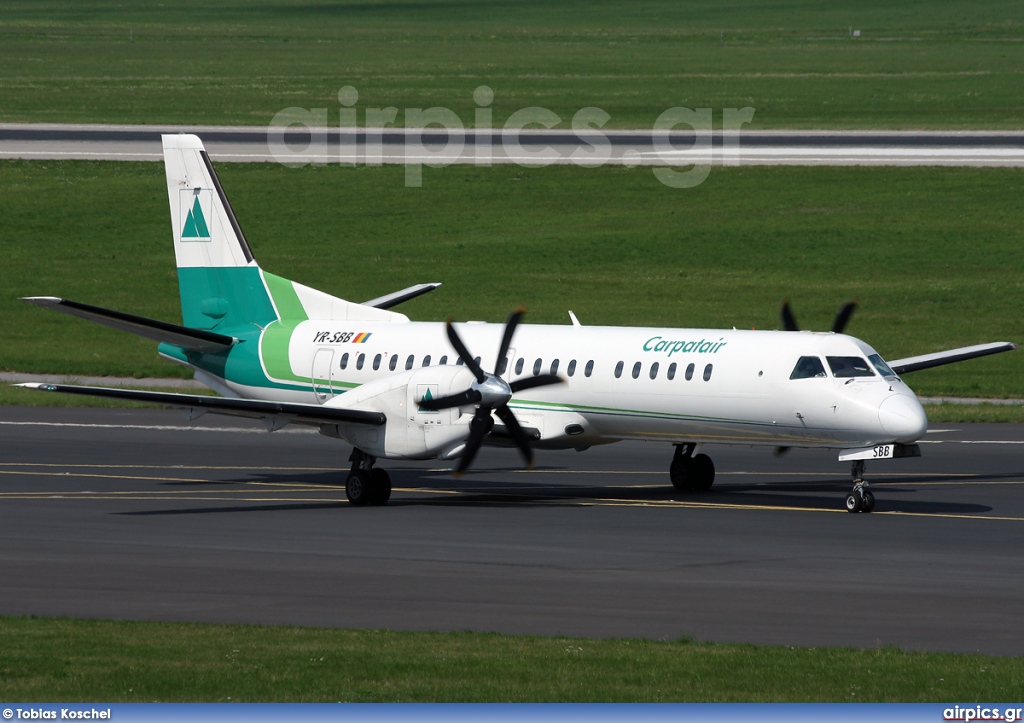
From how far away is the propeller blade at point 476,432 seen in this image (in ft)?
87.3

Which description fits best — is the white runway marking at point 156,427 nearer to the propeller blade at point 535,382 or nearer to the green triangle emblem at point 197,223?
the green triangle emblem at point 197,223

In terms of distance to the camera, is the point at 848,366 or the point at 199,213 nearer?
the point at 848,366

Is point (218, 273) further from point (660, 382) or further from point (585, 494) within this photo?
point (660, 382)

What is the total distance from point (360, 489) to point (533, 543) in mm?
5658

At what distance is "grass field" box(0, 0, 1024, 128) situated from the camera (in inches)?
3317

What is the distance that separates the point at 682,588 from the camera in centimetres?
1902

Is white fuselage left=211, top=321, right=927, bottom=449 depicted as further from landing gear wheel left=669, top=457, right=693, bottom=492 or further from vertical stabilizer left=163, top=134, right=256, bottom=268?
vertical stabilizer left=163, top=134, right=256, bottom=268

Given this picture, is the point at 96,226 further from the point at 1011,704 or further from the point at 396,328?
the point at 1011,704

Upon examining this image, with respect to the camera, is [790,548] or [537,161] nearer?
[790,548]

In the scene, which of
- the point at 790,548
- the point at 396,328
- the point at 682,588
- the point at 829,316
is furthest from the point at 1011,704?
the point at 829,316

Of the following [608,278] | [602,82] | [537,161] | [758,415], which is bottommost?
[758,415]

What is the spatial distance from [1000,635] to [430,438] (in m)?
12.8

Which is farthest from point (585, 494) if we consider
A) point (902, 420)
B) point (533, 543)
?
point (902, 420)

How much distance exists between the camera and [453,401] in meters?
26.6
